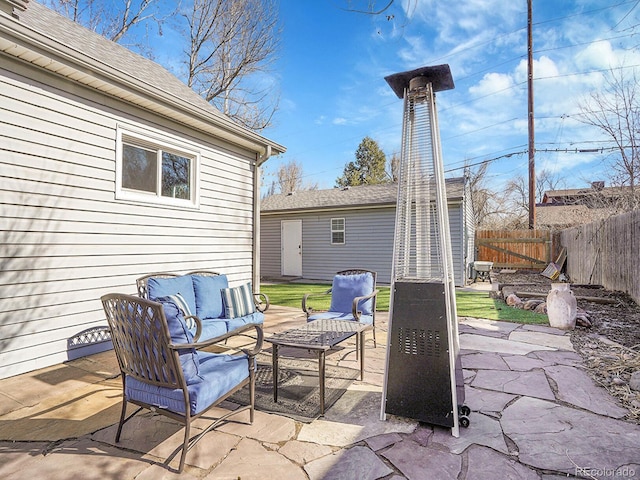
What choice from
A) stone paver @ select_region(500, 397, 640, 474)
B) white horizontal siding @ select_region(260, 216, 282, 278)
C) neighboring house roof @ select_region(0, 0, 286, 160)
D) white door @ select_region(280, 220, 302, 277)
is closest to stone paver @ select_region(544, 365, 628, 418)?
stone paver @ select_region(500, 397, 640, 474)

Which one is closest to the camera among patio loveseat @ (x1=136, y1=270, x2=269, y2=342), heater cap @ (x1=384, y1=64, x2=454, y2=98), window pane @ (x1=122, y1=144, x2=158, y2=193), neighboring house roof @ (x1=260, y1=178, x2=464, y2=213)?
heater cap @ (x1=384, y1=64, x2=454, y2=98)

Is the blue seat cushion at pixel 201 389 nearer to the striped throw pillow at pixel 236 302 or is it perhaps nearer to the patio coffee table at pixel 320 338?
the patio coffee table at pixel 320 338

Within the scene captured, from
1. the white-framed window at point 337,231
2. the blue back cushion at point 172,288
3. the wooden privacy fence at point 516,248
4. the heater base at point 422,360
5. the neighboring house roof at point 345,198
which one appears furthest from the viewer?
the wooden privacy fence at point 516,248

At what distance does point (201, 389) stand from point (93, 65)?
3485 mm

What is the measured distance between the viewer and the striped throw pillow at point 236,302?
4133mm

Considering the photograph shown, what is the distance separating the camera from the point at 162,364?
1868mm

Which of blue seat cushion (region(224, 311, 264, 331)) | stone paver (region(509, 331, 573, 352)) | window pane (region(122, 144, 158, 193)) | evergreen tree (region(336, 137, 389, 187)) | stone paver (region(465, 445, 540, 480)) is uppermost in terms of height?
evergreen tree (region(336, 137, 389, 187))

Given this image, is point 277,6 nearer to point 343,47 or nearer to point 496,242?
point 343,47

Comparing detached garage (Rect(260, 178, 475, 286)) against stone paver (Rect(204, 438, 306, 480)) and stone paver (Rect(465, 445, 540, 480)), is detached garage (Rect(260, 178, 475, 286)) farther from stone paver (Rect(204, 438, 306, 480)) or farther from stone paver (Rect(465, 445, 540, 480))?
stone paver (Rect(204, 438, 306, 480))

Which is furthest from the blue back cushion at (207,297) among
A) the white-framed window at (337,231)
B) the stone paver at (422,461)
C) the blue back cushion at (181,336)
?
the white-framed window at (337,231)

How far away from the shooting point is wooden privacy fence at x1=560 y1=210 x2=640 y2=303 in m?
5.53

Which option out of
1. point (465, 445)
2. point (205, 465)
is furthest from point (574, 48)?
point (205, 465)

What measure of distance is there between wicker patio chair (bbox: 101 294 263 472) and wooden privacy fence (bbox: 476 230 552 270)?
13381 millimetres

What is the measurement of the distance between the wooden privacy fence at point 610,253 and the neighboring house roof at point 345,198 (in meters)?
3.13
